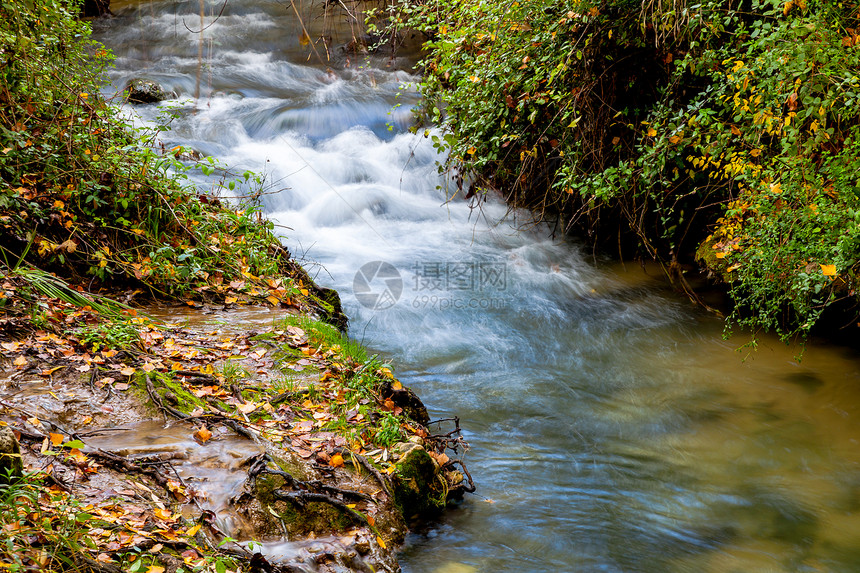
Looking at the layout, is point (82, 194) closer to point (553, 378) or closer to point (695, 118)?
point (553, 378)

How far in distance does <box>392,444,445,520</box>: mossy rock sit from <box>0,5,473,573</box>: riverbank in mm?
11

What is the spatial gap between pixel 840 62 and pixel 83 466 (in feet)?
16.4

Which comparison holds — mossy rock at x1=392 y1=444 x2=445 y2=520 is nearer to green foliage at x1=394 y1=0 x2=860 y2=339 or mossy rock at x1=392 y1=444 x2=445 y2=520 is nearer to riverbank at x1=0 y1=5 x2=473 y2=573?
riverbank at x1=0 y1=5 x2=473 y2=573

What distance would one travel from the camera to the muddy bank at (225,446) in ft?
8.33

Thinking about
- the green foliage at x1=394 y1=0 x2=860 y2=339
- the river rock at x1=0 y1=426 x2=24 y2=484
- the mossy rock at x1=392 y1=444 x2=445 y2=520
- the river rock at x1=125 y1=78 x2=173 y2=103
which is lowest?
the mossy rock at x1=392 y1=444 x2=445 y2=520

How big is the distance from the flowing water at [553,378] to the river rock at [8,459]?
151 cm

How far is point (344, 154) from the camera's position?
1066cm

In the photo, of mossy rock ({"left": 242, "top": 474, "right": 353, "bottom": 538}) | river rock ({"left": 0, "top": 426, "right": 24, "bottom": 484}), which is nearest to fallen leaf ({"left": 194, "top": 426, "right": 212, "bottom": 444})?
mossy rock ({"left": 242, "top": 474, "right": 353, "bottom": 538})

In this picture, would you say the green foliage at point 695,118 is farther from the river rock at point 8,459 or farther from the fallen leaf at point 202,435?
the river rock at point 8,459

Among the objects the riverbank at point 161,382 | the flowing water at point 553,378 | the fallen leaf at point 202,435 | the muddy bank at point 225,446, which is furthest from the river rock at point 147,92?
the fallen leaf at point 202,435

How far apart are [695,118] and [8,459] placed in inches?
207

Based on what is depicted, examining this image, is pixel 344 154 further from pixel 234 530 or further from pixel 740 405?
pixel 234 530

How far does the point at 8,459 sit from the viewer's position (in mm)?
2176

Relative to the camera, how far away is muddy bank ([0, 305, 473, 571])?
254cm
